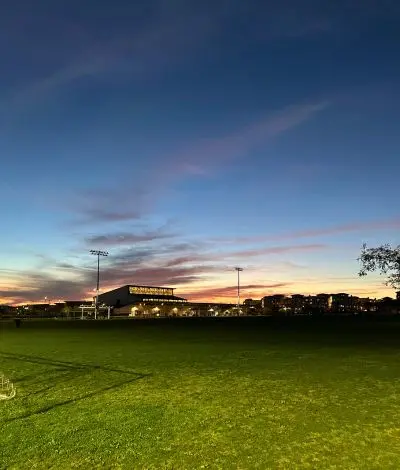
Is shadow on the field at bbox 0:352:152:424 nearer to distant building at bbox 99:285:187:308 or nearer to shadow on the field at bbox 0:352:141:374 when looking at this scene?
shadow on the field at bbox 0:352:141:374

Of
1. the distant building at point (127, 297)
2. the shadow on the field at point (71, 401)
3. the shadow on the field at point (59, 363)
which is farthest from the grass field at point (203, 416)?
the distant building at point (127, 297)

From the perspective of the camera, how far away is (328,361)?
70.9ft

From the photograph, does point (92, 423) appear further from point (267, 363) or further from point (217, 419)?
point (267, 363)

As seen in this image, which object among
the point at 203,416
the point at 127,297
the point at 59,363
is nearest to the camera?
the point at 203,416

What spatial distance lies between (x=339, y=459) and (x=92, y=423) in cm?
564

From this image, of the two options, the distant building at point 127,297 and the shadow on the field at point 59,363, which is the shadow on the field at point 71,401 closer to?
the shadow on the field at point 59,363

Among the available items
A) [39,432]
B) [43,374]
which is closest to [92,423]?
[39,432]

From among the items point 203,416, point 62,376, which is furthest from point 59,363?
point 203,416

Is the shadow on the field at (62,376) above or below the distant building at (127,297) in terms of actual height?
below

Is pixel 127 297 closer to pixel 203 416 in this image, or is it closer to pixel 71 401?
pixel 71 401

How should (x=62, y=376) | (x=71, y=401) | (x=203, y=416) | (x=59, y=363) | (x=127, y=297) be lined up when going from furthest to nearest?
(x=127, y=297) < (x=59, y=363) < (x=62, y=376) < (x=71, y=401) < (x=203, y=416)

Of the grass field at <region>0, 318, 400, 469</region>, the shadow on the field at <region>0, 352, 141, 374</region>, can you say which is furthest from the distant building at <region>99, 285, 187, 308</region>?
the grass field at <region>0, 318, 400, 469</region>

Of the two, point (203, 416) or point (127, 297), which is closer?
point (203, 416)

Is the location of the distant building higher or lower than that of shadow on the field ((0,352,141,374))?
higher
